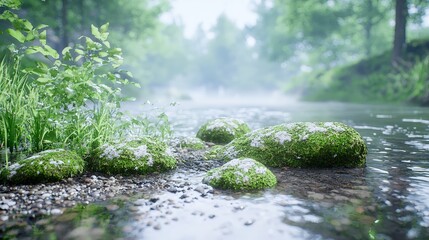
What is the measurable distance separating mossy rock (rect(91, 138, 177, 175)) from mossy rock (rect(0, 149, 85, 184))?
0.46 m

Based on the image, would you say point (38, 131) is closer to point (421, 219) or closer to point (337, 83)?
point (421, 219)

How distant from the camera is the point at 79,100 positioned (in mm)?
4926

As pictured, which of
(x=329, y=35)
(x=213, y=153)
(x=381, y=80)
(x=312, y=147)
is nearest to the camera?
(x=312, y=147)

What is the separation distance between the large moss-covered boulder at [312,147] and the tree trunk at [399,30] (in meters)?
20.0

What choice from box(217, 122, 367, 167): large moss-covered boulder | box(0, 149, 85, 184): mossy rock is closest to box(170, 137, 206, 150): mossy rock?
box(217, 122, 367, 167): large moss-covered boulder

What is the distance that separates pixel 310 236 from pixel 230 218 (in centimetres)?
77

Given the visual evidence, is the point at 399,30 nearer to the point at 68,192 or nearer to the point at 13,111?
the point at 13,111

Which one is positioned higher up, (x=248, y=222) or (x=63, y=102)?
(x=63, y=102)

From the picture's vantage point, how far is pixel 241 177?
4199mm

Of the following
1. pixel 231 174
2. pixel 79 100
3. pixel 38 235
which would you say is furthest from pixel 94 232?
pixel 79 100

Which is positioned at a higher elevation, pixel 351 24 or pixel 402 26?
pixel 351 24

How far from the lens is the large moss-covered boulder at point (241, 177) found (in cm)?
416

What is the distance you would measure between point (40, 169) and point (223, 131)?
436cm

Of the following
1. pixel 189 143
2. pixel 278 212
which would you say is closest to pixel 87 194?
pixel 278 212
